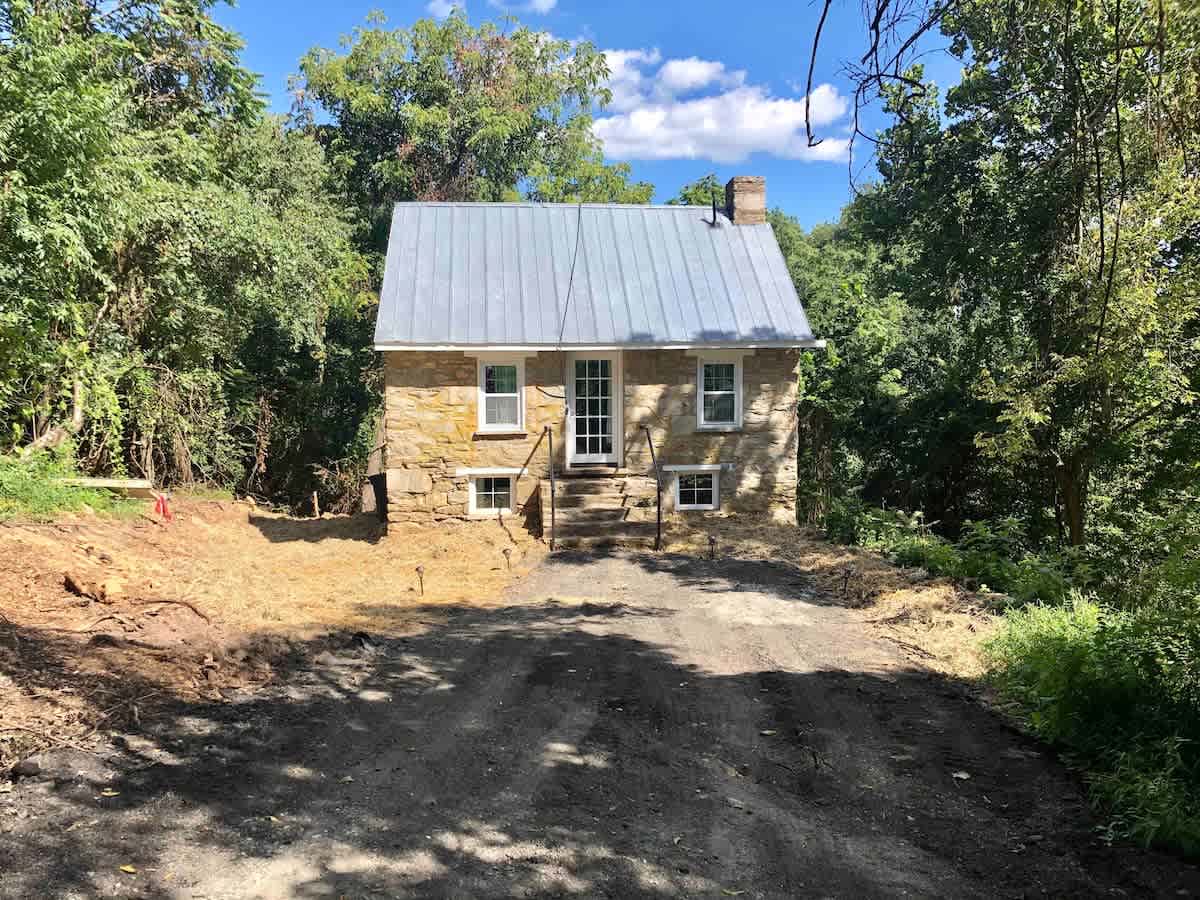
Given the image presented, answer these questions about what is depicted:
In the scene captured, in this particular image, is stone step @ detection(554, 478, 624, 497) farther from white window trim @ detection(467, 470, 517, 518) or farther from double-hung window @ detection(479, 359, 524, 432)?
double-hung window @ detection(479, 359, 524, 432)

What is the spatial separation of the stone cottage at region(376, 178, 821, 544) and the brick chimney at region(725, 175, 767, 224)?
1235 millimetres

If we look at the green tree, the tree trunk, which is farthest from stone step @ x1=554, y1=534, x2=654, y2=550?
the green tree

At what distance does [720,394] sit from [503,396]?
13.3ft

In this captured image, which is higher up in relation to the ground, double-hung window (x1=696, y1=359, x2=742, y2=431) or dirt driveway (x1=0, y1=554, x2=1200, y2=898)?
double-hung window (x1=696, y1=359, x2=742, y2=431)

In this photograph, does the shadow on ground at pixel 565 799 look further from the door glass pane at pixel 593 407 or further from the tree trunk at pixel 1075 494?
the tree trunk at pixel 1075 494

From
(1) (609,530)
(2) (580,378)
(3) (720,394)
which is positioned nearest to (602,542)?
(1) (609,530)

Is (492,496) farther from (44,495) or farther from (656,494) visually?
(44,495)

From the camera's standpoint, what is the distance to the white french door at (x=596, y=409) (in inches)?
591

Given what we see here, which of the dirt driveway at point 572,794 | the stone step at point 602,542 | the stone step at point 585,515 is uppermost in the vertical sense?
the stone step at point 585,515

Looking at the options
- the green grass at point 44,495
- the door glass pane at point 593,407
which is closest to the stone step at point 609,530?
the door glass pane at point 593,407

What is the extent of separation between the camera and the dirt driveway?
4.02 meters

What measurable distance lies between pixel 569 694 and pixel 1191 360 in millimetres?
12816

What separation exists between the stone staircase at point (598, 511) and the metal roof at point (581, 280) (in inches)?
96.0

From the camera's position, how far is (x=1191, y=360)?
45.0 feet
